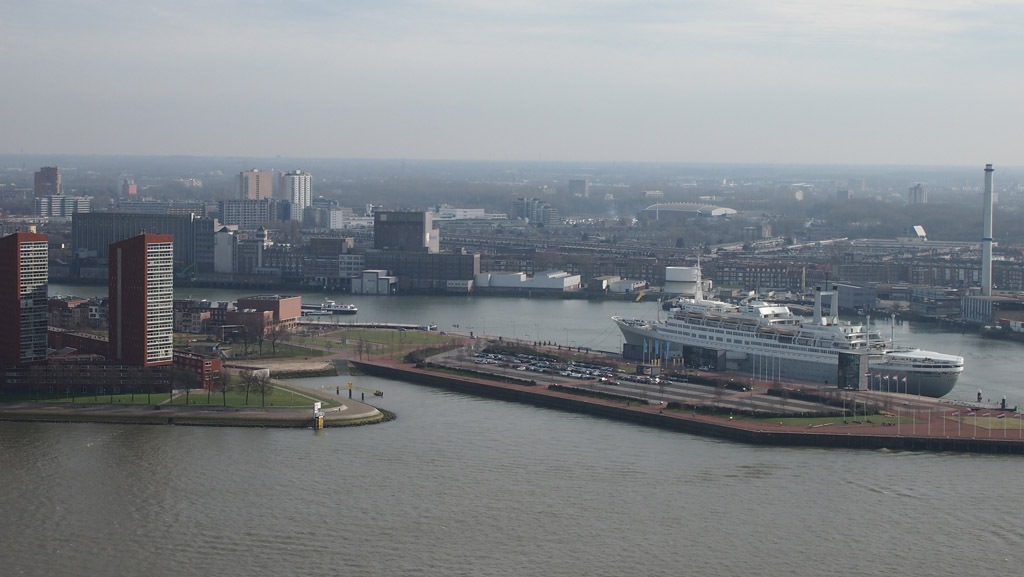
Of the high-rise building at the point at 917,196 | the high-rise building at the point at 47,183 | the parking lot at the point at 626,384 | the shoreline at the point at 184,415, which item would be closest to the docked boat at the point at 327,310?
the parking lot at the point at 626,384

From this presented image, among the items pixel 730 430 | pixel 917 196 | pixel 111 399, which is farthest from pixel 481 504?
pixel 917 196

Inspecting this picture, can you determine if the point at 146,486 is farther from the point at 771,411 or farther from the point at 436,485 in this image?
the point at 771,411

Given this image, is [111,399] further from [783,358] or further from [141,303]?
[783,358]

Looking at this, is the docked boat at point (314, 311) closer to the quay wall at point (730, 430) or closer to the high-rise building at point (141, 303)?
the high-rise building at point (141, 303)

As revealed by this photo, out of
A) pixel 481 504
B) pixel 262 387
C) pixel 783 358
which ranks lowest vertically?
pixel 481 504

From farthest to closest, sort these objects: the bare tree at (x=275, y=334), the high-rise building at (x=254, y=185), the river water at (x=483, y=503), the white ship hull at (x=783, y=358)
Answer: the high-rise building at (x=254, y=185) < the bare tree at (x=275, y=334) < the white ship hull at (x=783, y=358) < the river water at (x=483, y=503)

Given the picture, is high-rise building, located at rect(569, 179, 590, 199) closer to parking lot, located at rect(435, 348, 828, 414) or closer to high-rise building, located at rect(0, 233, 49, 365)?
parking lot, located at rect(435, 348, 828, 414)

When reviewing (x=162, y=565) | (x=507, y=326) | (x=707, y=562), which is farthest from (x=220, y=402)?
(x=507, y=326)
